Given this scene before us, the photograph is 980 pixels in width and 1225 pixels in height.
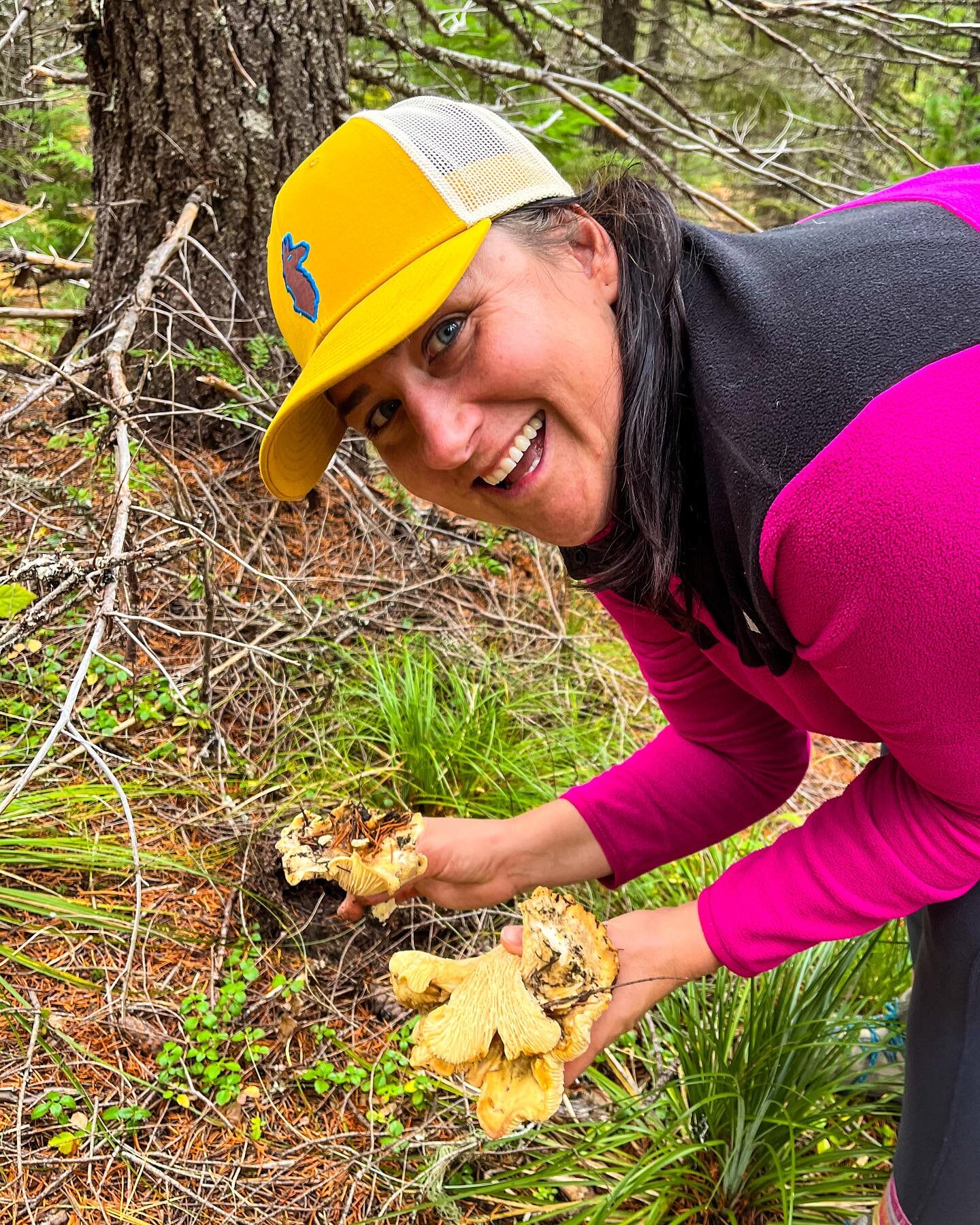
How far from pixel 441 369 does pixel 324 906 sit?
58.8 inches

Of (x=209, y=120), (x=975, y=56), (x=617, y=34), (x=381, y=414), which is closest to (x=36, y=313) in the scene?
(x=209, y=120)

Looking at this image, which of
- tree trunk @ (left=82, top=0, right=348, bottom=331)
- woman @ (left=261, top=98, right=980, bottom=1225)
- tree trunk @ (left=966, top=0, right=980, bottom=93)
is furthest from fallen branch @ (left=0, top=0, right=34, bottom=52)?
tree trunk @ (left=966, top=0, right=980, bottom=93)

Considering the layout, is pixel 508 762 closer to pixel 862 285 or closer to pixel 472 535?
pixel 472 535

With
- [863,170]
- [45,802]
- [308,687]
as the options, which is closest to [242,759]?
[308,687]

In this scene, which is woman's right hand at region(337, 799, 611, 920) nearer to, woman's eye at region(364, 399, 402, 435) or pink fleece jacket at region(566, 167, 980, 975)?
pink fleece jacket at region(566, 167, 980, 975)

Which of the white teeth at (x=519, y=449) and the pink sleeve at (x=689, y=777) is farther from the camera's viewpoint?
the pink sleeve at (x=689, y=777)

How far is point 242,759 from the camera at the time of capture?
8.41ft

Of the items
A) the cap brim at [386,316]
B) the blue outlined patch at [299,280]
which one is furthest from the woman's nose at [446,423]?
the blue outlined patch at [299,280]

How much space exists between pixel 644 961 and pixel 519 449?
100cm

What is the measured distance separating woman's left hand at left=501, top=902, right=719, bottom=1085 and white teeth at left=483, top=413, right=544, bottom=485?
85 cm

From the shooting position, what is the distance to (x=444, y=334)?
1274 mm

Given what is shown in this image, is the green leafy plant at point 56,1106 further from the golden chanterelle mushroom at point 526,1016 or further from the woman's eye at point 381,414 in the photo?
the woman's eye at point 381,414

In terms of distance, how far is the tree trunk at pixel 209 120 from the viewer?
294cm

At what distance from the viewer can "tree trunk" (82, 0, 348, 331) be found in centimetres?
294
